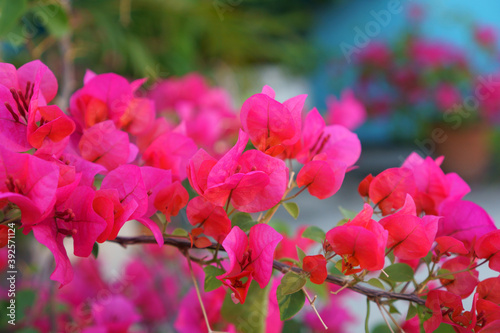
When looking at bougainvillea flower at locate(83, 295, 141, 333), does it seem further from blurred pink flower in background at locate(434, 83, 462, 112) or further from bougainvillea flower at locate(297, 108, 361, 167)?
blurred pink flower in background at locate(434, 83, 462, 112)

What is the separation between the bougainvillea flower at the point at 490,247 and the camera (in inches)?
9.6

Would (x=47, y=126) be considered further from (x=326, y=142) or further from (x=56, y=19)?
(x=56, y=19)

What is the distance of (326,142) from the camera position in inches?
11.9

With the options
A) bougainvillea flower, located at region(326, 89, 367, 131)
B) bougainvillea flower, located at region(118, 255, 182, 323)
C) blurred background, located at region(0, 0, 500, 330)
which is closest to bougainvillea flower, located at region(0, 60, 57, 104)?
bougainvillea flower, located at region(118, 255, 182, 323)

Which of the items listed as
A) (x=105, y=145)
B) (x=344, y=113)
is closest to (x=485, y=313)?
(x=105, y=145)

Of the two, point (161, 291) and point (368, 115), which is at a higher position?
point (161, 291)

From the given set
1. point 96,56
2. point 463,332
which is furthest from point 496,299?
point 96,56

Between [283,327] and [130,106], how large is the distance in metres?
0.24

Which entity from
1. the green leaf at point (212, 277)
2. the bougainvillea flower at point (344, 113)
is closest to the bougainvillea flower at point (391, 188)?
the green leaf at point (212, 277)

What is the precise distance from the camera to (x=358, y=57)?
2.61 m

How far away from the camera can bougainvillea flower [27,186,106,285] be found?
22 cm

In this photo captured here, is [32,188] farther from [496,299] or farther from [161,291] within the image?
[161,291]

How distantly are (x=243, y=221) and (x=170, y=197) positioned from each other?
5 centimetres

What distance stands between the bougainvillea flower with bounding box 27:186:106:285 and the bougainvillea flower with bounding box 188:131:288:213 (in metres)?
0.05
